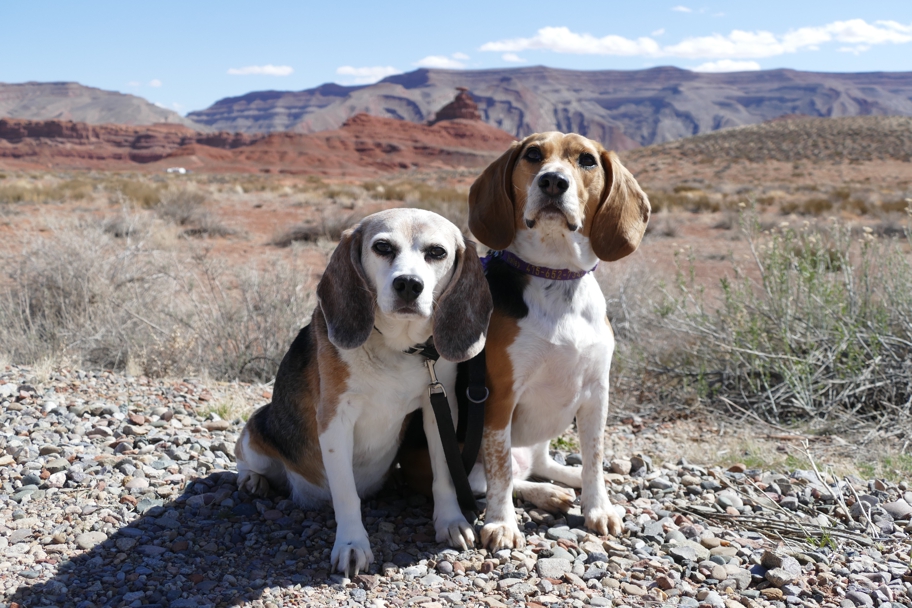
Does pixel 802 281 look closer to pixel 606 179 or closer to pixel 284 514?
pixel 606 179

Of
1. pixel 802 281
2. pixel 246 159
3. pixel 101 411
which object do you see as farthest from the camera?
pixel 246 159

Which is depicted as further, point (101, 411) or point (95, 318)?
point (95, 318)

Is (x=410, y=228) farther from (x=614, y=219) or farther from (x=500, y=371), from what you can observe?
(x=614, y=219)

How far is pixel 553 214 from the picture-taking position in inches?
133

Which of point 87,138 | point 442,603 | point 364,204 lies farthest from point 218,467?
point 87,138

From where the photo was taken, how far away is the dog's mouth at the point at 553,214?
335 centimetres

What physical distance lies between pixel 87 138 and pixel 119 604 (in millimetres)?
124561

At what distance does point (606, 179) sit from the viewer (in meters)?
3.60

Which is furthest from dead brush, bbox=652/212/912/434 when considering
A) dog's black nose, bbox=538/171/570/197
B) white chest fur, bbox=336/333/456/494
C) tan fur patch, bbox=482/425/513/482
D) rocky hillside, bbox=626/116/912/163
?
rocky hillside, bbox=626/116/912/163

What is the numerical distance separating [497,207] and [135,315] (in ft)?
13.4

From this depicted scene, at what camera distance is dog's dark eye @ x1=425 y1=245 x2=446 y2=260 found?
319 cm

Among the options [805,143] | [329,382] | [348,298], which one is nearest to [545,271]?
[348,298]

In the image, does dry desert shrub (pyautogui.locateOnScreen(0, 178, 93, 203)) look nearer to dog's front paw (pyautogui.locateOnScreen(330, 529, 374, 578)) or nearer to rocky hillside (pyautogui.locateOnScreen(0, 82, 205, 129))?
dog's front paw (pyautogui.locateOnScreen(330, 529, 374, 578))

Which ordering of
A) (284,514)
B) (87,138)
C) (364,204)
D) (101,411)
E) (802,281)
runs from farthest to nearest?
(87,138) < (364,204) < (802,281) < (101,411) < (284,514)
